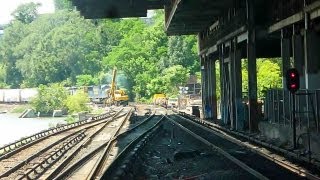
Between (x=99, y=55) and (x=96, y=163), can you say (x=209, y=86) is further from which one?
(x=99, y=55)

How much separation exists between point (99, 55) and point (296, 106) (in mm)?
114272

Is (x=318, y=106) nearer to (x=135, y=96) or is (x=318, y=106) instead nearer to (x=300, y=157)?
(x=300, y=157)

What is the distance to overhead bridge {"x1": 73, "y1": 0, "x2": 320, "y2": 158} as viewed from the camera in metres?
19.4

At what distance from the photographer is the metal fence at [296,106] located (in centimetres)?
1714

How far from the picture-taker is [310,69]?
19.4 m

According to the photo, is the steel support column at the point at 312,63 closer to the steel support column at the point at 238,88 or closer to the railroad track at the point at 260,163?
the railroad track at the point at 260,163

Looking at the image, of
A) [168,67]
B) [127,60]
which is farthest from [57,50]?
[168,67]

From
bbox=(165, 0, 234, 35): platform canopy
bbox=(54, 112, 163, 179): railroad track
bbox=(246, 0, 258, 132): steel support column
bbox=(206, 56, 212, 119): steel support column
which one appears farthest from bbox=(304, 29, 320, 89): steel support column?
bbox=(206, 56, 212, 119): steel support column

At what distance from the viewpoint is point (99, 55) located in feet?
434

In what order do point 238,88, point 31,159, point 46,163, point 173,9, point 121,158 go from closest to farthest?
point 121,158 < point 46,163 < point 31,159 < point 238,88 < point 173,9

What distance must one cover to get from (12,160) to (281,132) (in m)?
9.97

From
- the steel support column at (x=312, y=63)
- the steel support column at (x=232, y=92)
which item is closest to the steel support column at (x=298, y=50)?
the steel support column at (x=312, y=63)

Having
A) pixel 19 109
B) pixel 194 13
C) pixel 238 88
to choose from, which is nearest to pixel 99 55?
pixel 19 109

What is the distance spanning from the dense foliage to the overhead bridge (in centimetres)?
1939
